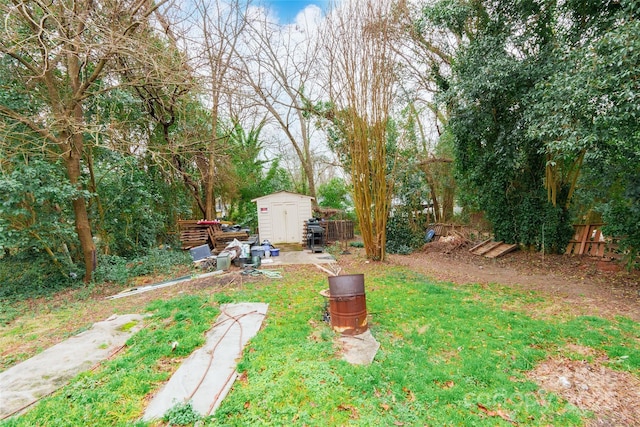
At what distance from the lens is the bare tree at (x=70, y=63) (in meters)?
4.84

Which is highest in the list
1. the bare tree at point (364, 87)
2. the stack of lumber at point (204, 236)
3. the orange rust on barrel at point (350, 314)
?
the bare tree at point (364, 87)

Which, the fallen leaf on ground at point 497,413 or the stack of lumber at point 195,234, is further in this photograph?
the stack of lumber at point 195,234

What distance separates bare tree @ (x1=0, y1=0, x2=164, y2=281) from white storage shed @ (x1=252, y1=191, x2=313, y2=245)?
19.5ft

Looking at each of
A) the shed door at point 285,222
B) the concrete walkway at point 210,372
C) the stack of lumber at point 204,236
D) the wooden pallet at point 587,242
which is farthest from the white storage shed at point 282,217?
the wooden pallet at point 587,242

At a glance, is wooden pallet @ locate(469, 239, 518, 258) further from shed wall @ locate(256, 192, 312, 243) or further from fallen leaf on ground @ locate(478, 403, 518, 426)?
fallen leaf on ground @ locate(478, 403, 518, 426)

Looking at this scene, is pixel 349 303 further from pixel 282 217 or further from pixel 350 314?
pixel 282 217

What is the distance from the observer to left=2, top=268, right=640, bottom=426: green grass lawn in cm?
220

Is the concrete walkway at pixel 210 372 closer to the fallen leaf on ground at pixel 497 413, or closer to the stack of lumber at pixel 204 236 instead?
the fallen leaf on ground at pixel 497 413

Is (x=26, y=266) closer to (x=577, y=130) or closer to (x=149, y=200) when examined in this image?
(x=149, y=200)

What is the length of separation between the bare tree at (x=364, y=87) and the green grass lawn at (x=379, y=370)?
3.60 metres

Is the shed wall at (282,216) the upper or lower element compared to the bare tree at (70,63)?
lower

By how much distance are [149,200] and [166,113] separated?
306 cm

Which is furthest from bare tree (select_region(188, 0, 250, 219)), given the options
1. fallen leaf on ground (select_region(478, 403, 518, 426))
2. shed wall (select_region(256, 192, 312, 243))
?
fallen leaf on ground (select_region(478, 403, 518, 426))

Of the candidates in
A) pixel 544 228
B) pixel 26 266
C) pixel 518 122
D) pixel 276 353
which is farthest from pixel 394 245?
pixel 26 266
